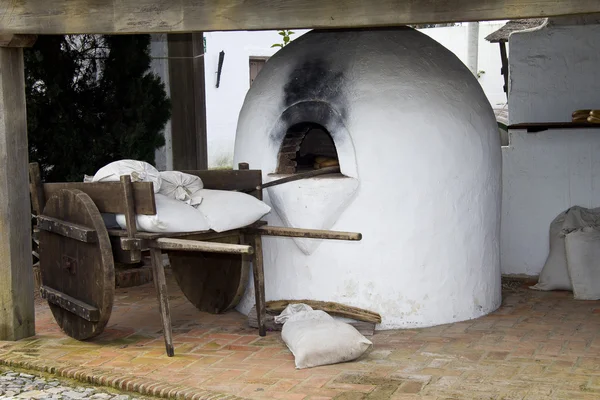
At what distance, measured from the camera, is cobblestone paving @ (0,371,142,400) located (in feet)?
17.6

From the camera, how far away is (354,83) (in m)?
6.56

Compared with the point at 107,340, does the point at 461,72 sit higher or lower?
higher

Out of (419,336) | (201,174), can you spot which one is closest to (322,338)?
(419,336)

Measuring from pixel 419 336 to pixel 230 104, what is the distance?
1205cm

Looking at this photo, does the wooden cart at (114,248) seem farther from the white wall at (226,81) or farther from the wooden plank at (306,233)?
the white wall at (226,81)

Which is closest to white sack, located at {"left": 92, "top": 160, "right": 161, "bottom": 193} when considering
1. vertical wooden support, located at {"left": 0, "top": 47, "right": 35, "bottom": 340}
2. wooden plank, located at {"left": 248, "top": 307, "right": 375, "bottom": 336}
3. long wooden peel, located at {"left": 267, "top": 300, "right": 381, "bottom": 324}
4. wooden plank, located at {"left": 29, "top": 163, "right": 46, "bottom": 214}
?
wooden plank, located at {"left": 29, "top": 163, "right": 46, "bottom": 214}

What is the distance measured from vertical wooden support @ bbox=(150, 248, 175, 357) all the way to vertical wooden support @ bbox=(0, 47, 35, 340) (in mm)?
1177

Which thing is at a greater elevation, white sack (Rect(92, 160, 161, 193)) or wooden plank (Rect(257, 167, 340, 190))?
white sack (Rect(92, 160, 161, 193))

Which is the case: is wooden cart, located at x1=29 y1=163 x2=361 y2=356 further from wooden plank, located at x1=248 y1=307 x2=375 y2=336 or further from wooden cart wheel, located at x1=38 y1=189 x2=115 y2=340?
wooden plank, located at x1=248 y1=307 x2=375 y2=336

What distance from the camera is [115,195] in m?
5.83

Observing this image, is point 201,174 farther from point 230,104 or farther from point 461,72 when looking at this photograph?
point 230,104

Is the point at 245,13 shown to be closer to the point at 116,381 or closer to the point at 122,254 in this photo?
the point at 122,254

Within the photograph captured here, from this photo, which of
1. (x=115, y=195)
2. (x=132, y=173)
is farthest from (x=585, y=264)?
(x=115, y=195)

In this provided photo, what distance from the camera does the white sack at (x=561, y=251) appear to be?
25.6ft
